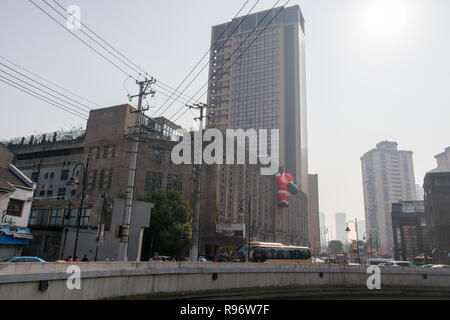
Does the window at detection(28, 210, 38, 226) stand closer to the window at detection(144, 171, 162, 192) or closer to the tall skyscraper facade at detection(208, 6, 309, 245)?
the window at detection(144, 171, 162, 192)

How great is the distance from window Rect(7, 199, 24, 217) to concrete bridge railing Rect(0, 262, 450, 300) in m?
20.7

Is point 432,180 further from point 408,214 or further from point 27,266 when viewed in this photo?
point 27,266

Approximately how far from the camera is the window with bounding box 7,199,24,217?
3078 centimetres

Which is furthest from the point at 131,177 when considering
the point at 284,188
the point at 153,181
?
the point at 284,188

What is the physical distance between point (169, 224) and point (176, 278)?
27.8 metres

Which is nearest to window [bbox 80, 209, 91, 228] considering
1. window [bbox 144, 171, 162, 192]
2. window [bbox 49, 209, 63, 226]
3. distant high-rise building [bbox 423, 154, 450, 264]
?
window [bbox 49, 209, 63, 226]

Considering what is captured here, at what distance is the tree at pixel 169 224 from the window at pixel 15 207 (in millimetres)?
17225

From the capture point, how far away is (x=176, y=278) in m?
18.7

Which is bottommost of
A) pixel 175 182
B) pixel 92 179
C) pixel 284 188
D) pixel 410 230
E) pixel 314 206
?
pixel 410 230

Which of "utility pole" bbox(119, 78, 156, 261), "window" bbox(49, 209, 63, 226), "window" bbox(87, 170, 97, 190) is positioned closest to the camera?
"utility pole" bbox(119, 78, 156, 261)

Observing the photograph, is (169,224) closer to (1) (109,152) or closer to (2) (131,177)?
(1) (109,152)

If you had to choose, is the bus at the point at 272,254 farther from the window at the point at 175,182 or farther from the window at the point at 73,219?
the window at the point at 175,182

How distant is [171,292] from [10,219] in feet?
68.7
